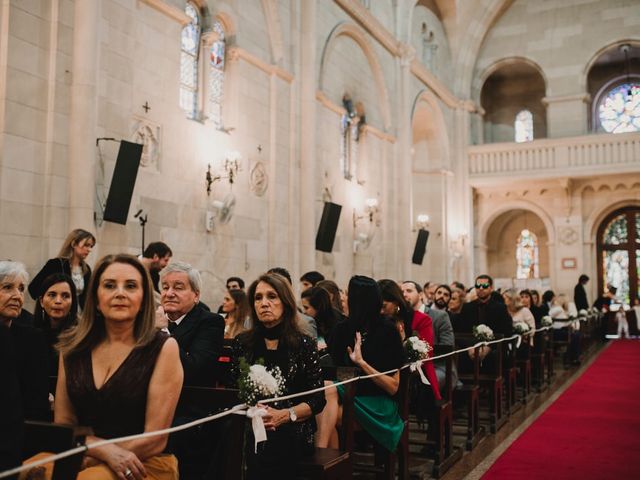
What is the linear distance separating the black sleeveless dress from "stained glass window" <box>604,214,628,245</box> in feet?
81.9

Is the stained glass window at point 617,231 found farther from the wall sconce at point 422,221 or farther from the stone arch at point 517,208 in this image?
the wall sconce at point 422,221

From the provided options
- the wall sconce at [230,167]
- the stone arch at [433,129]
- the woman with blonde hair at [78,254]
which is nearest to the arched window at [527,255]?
the stone arch at [433,129]

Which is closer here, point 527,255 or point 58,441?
point 58,441

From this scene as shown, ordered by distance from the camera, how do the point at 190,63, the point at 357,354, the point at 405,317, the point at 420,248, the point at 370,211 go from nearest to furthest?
the point at 357,354 < the point at 405,317 < the point at 190,63 < the point at 370,211 < the point at 420,248

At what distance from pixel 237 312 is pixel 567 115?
20.0m

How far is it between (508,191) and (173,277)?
2240 centimetres

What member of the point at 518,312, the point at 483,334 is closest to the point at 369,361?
the point at 483,334

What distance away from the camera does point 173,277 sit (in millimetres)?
4629

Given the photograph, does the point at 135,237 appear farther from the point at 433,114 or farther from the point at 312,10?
the point at 433,114

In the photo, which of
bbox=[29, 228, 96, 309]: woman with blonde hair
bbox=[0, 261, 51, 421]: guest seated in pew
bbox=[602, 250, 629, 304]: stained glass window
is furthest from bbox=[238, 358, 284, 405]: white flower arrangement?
bbox=[602, 250, 629, 304]: stained glass window

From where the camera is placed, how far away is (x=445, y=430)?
6.86 meters

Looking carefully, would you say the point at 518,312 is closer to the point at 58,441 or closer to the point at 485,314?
the point at 485,314

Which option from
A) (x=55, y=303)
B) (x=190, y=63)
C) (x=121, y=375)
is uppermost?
(x=190, y=63)

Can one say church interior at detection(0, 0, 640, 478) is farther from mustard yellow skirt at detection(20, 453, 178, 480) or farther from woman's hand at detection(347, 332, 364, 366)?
mustard yellow skirt at detection(20, 453, 178, 480)
